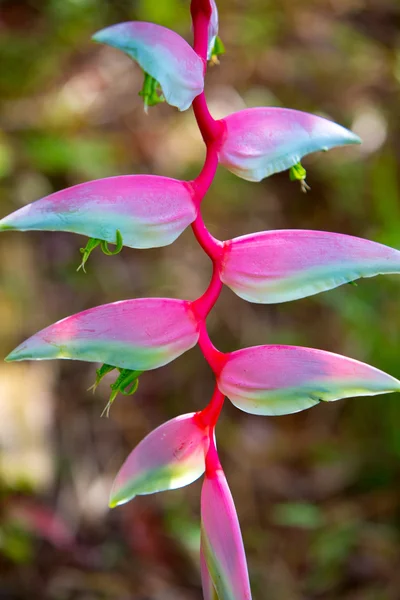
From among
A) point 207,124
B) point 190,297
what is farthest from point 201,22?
point 190,297

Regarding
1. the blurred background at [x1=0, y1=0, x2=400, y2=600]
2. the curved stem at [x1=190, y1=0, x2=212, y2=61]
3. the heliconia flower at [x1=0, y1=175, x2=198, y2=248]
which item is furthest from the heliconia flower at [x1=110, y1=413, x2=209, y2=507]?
the blurred background at [x1=0, y1=0, x2=400, y2=600]

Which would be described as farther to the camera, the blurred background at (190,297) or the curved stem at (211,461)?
the blurred background at (190,297)

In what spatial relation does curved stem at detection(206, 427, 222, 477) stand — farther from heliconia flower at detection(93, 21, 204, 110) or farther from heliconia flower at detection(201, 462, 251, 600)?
→ heliconia flower at detection(93, 21, 204, 110)

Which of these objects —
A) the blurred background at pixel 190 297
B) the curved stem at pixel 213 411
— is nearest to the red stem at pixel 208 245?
the curved stem at pixel 213 411

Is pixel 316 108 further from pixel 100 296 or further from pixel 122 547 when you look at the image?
pixel 122 547

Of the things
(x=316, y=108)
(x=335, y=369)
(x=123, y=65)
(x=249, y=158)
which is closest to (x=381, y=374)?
(x=335, y=369)

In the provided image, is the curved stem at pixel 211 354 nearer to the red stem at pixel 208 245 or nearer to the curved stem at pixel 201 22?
the red stem at pixel 208 245

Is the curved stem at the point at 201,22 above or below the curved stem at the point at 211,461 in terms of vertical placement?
above
